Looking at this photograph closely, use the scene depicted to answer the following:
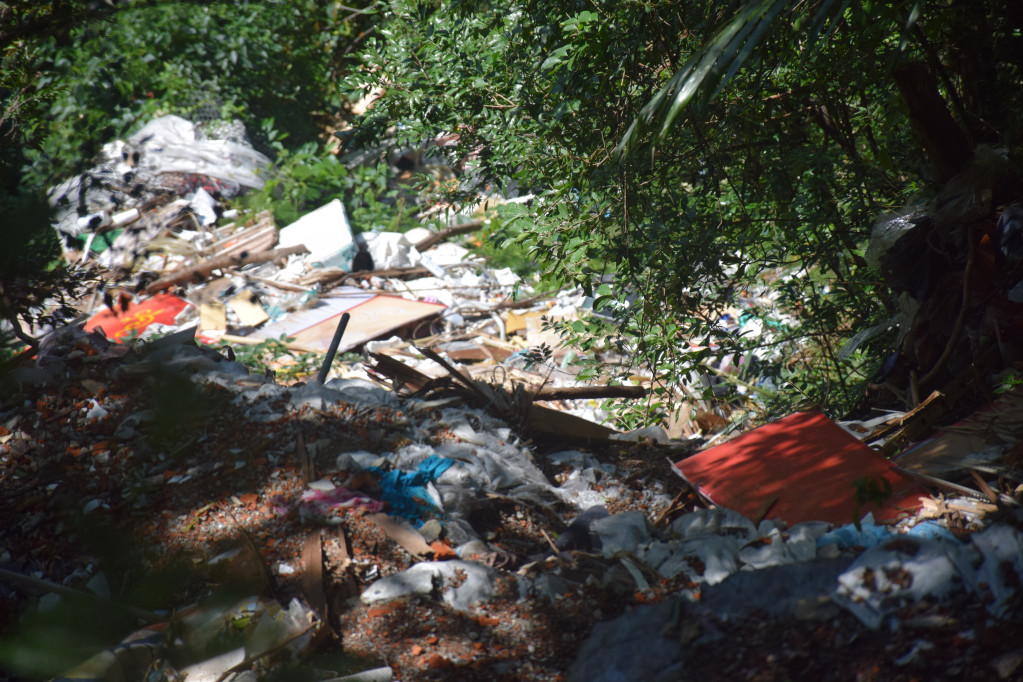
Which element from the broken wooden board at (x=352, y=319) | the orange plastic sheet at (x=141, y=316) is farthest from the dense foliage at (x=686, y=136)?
the orange plastic sheet at (x=141, y=316)

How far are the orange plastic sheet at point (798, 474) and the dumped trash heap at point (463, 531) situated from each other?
1 centimetres

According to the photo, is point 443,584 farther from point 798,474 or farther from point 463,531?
point 798,474

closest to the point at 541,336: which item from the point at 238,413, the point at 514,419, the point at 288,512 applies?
the point at 514,419

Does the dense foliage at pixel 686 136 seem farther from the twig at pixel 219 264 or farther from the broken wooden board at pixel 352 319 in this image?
the twig at pixel 219 264

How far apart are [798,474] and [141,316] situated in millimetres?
6062

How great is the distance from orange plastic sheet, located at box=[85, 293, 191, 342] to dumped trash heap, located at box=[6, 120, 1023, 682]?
2464 mm

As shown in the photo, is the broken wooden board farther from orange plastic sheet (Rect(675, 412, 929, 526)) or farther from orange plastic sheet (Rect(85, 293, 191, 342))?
orange plastic sheet (Rect(675, 412, 929, 526))

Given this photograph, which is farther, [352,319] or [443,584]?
[352,319]

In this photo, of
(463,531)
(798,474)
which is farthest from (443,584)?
(798,474)

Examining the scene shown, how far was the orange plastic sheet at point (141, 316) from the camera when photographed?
6.54m

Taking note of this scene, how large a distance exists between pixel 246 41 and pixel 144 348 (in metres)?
5.96

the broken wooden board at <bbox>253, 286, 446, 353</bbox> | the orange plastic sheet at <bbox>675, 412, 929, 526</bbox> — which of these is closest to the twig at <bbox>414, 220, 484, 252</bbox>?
the broken wooden board at <bbox>253, 286, 446, 353</bbox>

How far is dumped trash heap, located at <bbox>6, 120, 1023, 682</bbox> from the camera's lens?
1725 millimetres

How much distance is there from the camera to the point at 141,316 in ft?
22.0
